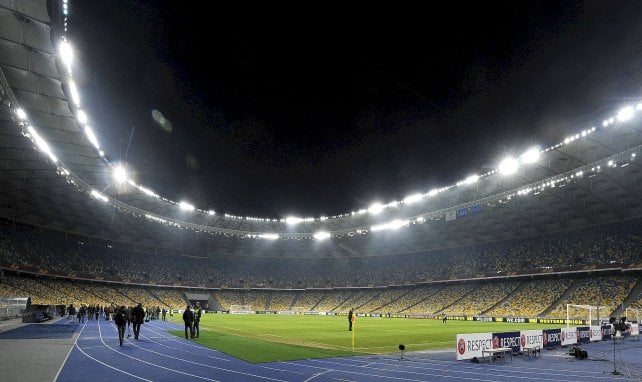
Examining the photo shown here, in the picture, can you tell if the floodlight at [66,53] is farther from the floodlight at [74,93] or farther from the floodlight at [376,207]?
the floodlight at [376,207]

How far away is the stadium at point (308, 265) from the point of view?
17.9m

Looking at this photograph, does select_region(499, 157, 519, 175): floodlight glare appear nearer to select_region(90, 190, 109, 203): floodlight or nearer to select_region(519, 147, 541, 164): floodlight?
select_region(519, 147, 541, 164): floodlight

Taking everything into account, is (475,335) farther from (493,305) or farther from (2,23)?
(493,305)

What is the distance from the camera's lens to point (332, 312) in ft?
259

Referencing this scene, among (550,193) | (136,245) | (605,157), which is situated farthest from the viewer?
(136,245)

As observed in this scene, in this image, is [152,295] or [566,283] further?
[152,295]

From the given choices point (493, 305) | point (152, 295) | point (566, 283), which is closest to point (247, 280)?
point (152, 295)

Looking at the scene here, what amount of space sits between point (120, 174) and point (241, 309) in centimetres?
4228

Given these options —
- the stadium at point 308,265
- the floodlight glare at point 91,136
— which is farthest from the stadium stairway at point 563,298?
the floodlight glare at point 91,136

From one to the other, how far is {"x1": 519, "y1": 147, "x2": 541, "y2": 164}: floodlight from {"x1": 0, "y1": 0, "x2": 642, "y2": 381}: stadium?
0.63 ft

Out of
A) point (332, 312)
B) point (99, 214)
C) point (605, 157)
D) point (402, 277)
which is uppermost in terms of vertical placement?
point (605, 157)

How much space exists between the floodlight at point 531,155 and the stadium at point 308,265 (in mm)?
193

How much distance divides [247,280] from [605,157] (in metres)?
68.6

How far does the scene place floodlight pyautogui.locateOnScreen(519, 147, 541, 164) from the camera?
4161 cm
